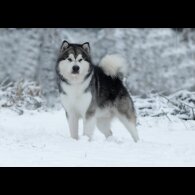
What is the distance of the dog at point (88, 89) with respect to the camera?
725 cm

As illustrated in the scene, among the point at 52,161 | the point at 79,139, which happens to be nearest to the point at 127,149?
the point at 79,139

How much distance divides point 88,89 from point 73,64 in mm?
480

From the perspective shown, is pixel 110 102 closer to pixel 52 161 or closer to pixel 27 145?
pixel 27 145

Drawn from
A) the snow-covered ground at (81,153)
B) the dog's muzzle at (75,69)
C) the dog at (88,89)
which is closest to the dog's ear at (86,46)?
the dog at (88,89)

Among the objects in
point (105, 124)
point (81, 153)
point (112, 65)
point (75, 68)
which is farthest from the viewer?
point (105, 124)

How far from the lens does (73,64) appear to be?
7.15 metres

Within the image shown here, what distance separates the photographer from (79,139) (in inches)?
283

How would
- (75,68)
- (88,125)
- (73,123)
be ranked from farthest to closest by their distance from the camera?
(73,123), (88,125), (75,68)

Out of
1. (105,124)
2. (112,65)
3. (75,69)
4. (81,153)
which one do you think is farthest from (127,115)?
(81,153)

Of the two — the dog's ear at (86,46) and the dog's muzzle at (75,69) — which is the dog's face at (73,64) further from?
the dog's ear at (86,46)

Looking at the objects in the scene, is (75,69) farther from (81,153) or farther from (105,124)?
(81,153)

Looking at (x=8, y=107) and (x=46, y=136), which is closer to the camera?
(x=46, y=136)
